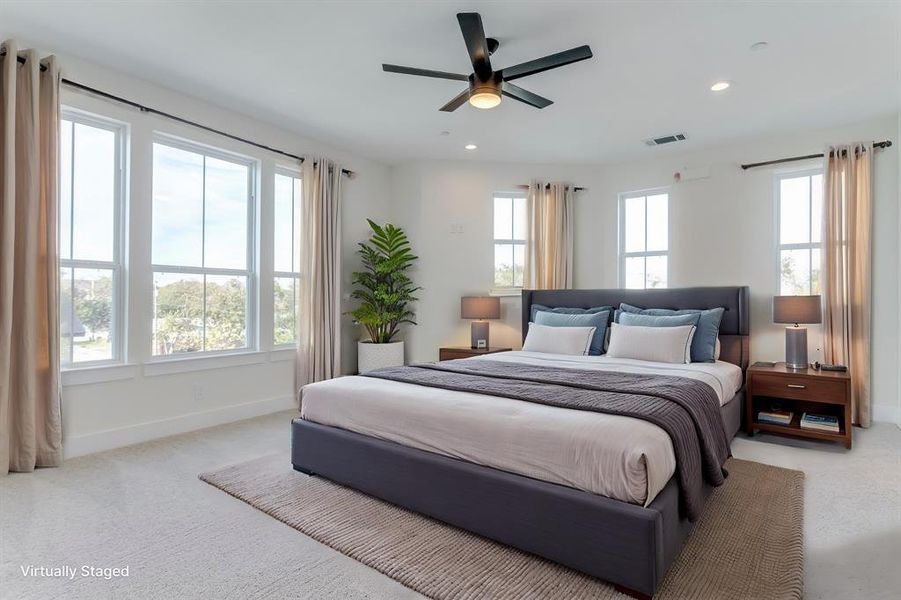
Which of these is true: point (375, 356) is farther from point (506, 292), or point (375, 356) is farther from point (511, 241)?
point (511, 241)

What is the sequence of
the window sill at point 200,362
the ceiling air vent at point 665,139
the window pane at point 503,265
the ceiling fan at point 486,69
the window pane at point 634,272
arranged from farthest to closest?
1. the window pane at point 503,265
2. the window pane at point 634,272
3. the ceiling air vent at point 665,139
4. the window sill at point 200,362
5. the ceiling fan at point 486,69

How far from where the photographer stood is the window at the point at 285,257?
15.2 feet

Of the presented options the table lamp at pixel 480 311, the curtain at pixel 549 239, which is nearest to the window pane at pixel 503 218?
the curtain at pixel 549 239

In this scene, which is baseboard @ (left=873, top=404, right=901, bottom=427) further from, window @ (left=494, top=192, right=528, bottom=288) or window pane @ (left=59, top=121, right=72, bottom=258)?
window pane @ (left=59, top=121, right=72, bottom=258)

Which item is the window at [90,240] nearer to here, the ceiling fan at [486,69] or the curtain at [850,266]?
the ceiling fan at [486,69]

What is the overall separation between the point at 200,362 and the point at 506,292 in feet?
10.5

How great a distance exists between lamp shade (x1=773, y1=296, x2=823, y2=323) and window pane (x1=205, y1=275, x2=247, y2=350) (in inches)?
184

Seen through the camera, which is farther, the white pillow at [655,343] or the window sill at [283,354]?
the window sill at [283,354]

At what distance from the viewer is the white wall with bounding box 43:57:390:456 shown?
10.8ft

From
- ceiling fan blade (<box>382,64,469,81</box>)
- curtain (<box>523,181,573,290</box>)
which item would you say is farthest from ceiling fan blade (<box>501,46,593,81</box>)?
curtain (<box>523,181,573,290</box>)

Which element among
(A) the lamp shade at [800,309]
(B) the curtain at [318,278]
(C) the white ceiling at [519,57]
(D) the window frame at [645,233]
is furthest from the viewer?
(D) the window frame at [645,233]

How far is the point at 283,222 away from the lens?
15.5ft

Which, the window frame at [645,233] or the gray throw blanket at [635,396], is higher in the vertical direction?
the window frame at [645,233]

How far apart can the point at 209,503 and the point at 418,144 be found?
3746 mm
